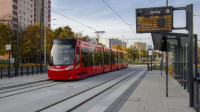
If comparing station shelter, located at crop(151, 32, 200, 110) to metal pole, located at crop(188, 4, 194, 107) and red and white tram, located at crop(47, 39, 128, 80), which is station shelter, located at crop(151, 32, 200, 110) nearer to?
metal pole, located at crop(188, 4, 194, 107)

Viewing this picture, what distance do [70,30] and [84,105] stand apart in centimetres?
5928

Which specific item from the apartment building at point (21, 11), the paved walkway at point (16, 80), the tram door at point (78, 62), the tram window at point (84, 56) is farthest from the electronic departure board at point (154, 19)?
the apartment building at point (21, 11)

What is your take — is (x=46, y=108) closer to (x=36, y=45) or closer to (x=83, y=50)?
(x=83, y=50)

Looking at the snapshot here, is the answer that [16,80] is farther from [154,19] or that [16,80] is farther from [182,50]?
[182,50]

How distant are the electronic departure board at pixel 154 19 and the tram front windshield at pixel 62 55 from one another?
5.88m

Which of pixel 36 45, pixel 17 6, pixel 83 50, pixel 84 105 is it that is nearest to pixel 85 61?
pixel 83 50

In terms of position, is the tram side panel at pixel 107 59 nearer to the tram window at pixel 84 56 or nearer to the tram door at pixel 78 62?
the tram window at pixel 84 56

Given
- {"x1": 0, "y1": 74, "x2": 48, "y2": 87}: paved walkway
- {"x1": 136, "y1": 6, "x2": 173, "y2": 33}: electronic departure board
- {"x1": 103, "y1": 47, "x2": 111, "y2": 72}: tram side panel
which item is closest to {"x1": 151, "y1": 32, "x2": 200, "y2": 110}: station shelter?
{"x1": 136, "y1": 6, "x2": 173, "y2": 33}: electronic departure board

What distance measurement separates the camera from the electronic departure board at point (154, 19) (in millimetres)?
11258

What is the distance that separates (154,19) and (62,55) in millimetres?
7342

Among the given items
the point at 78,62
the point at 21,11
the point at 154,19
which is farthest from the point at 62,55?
the point at 21,11

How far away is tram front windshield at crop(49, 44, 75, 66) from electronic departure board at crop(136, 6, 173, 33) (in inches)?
232

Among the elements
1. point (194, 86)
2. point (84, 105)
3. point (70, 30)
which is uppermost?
point (70, 30)

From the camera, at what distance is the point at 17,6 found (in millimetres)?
71000
